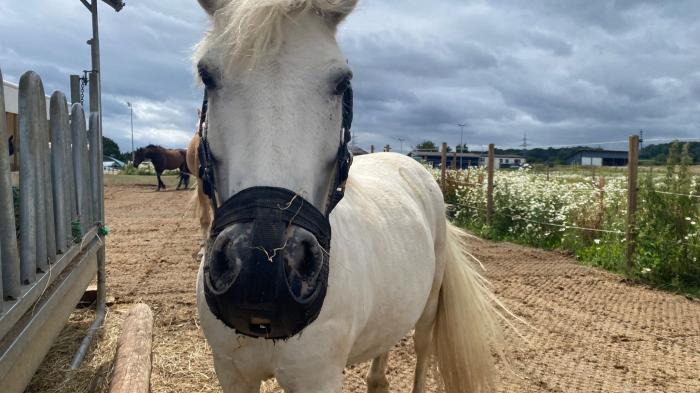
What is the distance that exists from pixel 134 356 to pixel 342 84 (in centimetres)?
224

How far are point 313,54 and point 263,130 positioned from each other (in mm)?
283

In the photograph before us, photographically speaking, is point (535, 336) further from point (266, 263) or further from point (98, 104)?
point (98, 104)

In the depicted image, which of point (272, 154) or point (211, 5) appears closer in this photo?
point (272, 154)

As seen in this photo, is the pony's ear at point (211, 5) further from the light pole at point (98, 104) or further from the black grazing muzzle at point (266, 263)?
the light pole at point (98, 104)

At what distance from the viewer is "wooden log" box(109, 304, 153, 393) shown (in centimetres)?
250

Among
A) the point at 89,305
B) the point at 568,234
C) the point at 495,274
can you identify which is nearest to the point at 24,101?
the point at 89,305

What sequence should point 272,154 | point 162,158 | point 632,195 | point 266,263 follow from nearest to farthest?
point 266,263
point 272,154
point 632,195
point 162,158

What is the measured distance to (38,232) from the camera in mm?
2322

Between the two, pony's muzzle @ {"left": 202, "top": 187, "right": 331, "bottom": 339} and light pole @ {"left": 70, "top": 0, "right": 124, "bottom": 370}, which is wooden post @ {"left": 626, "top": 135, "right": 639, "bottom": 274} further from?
pony's muzzle @ {"left": 202, "top": 187, "right": 331, "bottom": 339}

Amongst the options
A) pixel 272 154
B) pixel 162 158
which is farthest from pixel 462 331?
pixel 162 158

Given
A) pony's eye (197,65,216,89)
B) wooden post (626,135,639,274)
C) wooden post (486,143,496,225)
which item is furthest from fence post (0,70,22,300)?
wooden post (486,143,496,225)

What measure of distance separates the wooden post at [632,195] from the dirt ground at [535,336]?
0.47 meters

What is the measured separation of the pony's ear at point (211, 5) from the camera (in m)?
1.56

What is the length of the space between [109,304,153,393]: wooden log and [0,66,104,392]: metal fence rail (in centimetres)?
38
